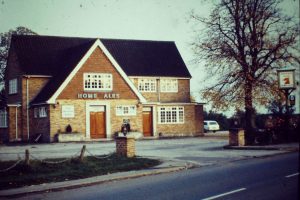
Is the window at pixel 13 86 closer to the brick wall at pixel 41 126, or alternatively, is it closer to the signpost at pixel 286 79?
the brick wall at pixel 41 126

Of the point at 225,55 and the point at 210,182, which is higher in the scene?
the point at 225,55

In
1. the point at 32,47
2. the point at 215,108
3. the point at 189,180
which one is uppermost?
the point at 32,47

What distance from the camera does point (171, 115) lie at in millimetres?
43344

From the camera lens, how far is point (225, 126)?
63.0 metres

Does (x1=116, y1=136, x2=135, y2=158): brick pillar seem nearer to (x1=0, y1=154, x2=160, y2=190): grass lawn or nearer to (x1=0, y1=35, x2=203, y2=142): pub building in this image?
(x1=0, y1=154, x2=160, y2=190): grass lawn

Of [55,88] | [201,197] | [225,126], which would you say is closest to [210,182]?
[201,197]

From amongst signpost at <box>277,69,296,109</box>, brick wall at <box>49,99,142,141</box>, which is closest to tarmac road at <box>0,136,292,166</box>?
brick wall at <box>49,99,142,141</box>

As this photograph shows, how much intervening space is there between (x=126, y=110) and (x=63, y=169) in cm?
2287

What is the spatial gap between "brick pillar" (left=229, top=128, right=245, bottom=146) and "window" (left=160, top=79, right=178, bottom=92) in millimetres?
18601

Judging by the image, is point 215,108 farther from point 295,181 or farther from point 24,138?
point 295,181

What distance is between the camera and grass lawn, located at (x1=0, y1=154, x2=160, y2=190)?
13.8 m

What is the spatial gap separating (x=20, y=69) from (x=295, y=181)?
1252 inches

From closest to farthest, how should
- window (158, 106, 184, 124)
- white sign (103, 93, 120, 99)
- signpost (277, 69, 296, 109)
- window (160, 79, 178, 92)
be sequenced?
signpost (277, 69, 296, 109)
white sign (103, 93, 120, 99)
window (158, 106, 184, 124)
window (160, 79, 178, 92)

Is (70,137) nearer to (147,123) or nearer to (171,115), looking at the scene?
(147,123)
